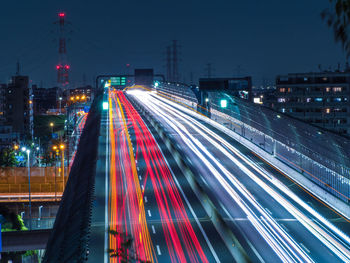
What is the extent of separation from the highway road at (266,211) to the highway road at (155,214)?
1039 mm

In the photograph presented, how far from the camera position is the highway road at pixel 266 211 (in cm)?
1502

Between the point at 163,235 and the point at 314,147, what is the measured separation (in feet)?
30.0

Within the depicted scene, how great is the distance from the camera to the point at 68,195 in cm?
2105

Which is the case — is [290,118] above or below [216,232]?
above

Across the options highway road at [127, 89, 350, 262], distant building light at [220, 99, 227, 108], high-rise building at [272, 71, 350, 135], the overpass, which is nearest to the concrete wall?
the overpass

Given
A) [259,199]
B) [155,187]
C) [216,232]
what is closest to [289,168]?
[259,199]

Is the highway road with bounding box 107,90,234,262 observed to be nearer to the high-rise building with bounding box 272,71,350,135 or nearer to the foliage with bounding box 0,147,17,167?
the foliage with bounding box 0,147,17,167

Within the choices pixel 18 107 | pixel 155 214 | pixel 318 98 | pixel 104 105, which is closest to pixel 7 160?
pixel 104 105

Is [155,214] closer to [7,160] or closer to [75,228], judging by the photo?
[75,228]

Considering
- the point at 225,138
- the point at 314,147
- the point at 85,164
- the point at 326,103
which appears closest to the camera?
the point at 314,147

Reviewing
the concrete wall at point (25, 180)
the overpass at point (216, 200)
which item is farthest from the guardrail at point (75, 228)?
the concrete wall at point (25, 180)

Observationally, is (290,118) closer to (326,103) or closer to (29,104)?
(326,103)

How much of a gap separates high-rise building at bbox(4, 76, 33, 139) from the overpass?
238 feet

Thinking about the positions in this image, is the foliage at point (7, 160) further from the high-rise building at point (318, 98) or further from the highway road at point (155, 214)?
the high-rise building at point (318, 98)
